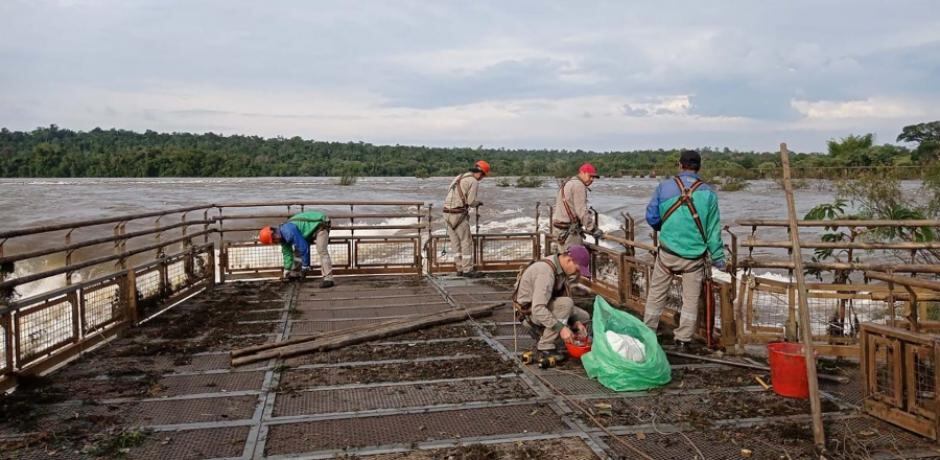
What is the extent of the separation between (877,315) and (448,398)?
4.75m

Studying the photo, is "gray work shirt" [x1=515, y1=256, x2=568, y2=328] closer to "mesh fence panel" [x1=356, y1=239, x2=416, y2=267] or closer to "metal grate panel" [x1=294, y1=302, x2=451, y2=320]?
"metal grate panel" [x1=294, y1=302, x2=451, y2=320]

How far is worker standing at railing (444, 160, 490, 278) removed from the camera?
10023 millimetres

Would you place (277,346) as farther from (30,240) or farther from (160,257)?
(30,240)

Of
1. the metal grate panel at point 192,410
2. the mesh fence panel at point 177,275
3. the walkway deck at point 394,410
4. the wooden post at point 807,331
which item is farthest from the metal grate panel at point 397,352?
the mesh fence panel at point 177,275

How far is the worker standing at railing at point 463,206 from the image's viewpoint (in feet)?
32.9

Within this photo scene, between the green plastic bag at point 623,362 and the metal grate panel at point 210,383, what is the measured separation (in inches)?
98.0

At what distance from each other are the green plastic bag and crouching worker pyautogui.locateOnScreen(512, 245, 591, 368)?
0.28 metres

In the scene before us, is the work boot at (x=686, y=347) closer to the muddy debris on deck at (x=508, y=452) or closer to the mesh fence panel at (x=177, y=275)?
the muddy debris on deck at (x=508, y=452)

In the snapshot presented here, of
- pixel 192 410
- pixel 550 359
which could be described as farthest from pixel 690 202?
pixel 192 410

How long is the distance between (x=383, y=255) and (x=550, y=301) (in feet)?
18.8

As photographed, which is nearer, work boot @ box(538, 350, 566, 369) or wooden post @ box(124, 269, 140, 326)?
work boot @ box(538, 350, 566, 369)

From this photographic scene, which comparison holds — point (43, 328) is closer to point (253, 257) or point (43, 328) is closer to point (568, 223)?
point (253, 257)

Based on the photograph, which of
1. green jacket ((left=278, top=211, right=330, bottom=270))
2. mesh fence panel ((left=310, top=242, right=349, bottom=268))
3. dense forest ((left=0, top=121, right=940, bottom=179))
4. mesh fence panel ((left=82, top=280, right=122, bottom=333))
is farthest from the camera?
dense forest ((left=0, top=121, right=940, bottom=179))

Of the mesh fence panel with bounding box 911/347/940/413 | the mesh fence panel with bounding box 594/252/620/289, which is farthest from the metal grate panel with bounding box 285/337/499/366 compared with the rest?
the mesh fence panel with bounding box 911/347/940/413
